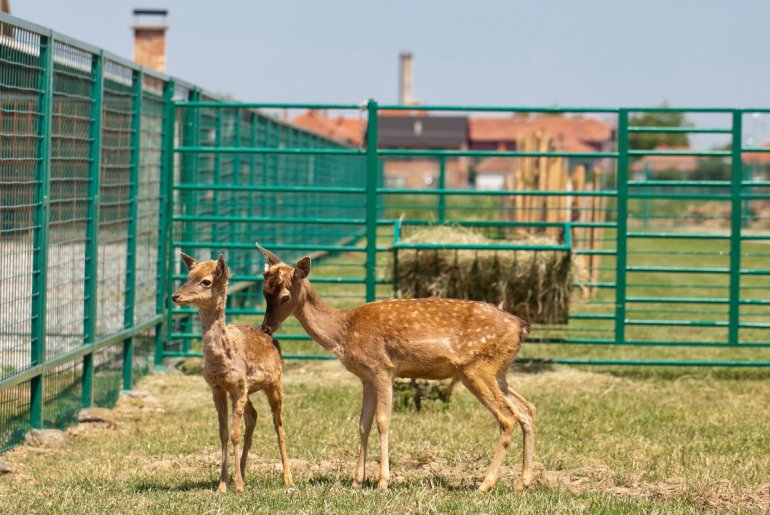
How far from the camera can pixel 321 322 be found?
816 centimetres

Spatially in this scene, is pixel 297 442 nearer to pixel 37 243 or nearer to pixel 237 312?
pixel 37 243

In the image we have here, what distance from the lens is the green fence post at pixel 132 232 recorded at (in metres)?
12.1

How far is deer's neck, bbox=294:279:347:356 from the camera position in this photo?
813 cm

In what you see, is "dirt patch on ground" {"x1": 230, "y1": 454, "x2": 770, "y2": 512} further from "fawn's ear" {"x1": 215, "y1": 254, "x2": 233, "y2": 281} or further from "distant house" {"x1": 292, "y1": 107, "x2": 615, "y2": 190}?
"distant house" {"x1": 292, "y1": 107, "x2": 615, "y2": 190}

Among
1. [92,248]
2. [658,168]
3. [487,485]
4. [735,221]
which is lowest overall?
[487,485]

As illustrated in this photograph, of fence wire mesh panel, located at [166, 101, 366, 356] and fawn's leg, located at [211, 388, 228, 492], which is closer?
fawn's leg, located at [211, 388, 228, 492]

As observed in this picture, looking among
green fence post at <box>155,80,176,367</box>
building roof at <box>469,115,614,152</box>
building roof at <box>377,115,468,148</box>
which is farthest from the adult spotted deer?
building roof at <box>469,115,614,152</box>

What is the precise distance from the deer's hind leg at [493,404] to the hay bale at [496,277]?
5.04 m

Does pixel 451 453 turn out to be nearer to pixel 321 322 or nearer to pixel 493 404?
pixel 493 404

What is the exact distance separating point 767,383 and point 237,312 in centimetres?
548

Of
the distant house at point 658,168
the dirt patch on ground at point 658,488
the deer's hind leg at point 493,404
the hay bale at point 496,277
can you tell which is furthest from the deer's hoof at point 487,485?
the distant house at point 658,168

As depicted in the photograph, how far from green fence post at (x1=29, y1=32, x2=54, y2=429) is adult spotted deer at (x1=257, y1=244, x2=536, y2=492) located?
2364 mm

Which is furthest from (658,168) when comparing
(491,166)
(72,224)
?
(72,224)

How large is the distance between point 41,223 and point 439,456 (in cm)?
350
